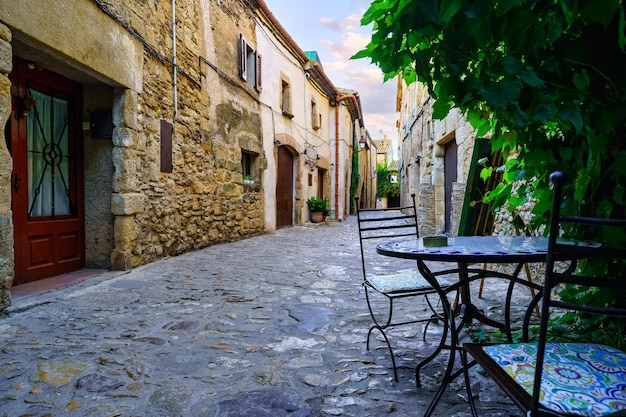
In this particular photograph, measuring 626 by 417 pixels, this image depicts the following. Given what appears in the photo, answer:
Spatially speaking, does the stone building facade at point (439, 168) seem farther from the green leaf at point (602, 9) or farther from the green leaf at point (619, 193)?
the green leaf at point (602, 9)

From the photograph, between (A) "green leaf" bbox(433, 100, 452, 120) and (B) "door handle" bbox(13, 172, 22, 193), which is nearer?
(A) "green leaf" bbox(433, 100, 452, 120)

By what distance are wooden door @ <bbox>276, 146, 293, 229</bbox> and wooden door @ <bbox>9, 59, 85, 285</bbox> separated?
588 cm

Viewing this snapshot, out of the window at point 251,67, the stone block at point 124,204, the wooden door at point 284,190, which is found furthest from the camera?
the wooden door at point 284,190

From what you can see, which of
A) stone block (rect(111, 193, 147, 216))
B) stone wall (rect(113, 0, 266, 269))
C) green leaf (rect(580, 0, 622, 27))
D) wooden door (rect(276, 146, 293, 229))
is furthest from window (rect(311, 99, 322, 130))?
green leaf (rect(580, 0, 622, 27))

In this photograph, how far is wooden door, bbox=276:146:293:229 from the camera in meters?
10.1

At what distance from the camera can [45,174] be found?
400 centimetres

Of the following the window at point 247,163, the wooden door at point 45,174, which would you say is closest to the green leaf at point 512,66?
the wooden door at point 45,174

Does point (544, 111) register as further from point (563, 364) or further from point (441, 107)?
point (563, 364)

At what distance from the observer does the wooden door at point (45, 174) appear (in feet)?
11.8

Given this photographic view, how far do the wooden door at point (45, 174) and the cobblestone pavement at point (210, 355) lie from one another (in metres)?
0.53

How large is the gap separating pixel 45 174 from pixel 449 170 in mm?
5946

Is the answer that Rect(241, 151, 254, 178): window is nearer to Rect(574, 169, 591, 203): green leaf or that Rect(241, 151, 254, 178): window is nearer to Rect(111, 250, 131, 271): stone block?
Rect(111, 250, 131, 271): stone block

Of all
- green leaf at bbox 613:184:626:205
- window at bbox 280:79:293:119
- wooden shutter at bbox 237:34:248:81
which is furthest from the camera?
window at bbox 280:79:293:119

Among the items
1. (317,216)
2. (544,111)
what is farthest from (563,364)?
(317,216)
